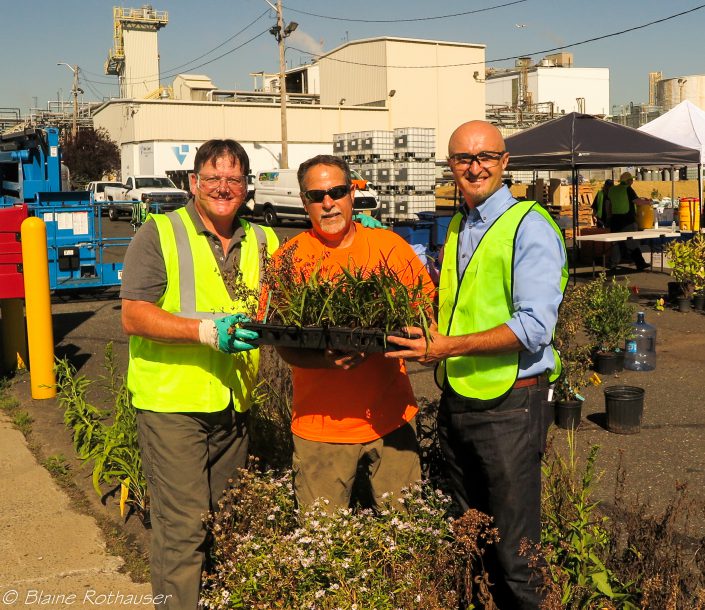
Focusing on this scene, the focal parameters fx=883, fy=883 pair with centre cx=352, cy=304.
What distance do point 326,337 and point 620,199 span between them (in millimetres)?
15789

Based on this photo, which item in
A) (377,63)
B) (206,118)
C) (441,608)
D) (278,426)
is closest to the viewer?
(441,608)

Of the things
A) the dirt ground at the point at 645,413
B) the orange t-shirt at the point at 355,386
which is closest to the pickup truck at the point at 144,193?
the dirt ground at the point at 645,413

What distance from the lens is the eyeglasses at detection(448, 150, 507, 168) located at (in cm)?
311

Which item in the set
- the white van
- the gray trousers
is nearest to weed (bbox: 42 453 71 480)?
the gray trousers

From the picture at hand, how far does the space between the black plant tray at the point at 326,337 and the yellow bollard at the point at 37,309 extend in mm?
5461

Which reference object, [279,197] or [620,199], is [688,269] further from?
[279,197]

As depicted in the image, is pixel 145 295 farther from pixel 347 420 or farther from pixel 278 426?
pixel 278 426

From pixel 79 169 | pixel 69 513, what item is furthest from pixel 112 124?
pixel 69 513

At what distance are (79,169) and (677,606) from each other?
52.4 metres

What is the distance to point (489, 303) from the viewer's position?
3.05 m

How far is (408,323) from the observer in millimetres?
2990

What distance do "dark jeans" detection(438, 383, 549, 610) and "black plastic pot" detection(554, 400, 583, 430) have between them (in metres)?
3.82

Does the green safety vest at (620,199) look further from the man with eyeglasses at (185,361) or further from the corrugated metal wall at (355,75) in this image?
the corrugated metal wall at (355,75)

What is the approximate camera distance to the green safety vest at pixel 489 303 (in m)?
3.02
